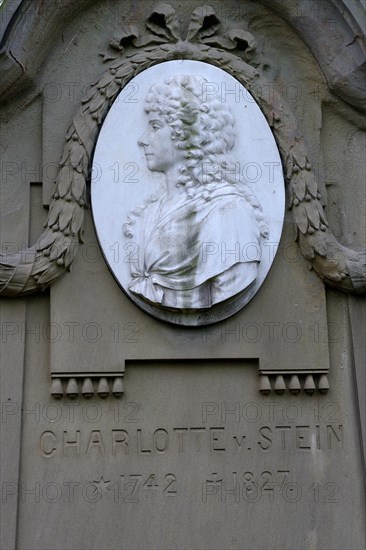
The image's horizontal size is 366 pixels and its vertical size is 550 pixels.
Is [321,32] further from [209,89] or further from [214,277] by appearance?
[214,277]

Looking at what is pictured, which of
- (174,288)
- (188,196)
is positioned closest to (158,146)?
(188,196)

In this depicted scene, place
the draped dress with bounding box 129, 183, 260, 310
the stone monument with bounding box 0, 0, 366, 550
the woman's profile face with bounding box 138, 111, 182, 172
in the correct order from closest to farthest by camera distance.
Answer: the stone monument with bounding box 0, 0, 366, 550 < the draped dress with bounding box 129, 183, 260, 310 < the woman's profile face with bounding box 138, 111, 182, 172

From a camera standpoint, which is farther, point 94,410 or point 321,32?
point 321,32

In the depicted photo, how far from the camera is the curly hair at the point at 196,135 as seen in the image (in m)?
8.09

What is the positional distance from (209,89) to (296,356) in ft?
6.32

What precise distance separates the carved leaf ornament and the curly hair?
0.25 meters

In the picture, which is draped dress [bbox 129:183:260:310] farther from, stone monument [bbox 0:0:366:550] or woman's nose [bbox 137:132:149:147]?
woman's nose [bbox 137:132:149:147]

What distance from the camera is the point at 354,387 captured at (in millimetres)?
8055

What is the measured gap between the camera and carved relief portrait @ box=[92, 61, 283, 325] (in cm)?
789

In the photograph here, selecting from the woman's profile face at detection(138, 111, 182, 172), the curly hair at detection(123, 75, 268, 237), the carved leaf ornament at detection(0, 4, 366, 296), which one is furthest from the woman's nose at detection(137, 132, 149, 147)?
the carved leaf ornament at detection(0, 4, 366, 296)

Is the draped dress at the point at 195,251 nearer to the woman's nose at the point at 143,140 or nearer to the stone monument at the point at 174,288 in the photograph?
the stone monument at the point at 174,288

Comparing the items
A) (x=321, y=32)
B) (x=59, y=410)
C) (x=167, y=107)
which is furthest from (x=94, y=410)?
(x=321, y=32)

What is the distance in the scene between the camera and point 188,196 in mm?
8047

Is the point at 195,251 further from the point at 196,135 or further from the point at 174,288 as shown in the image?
the point at 196,135
